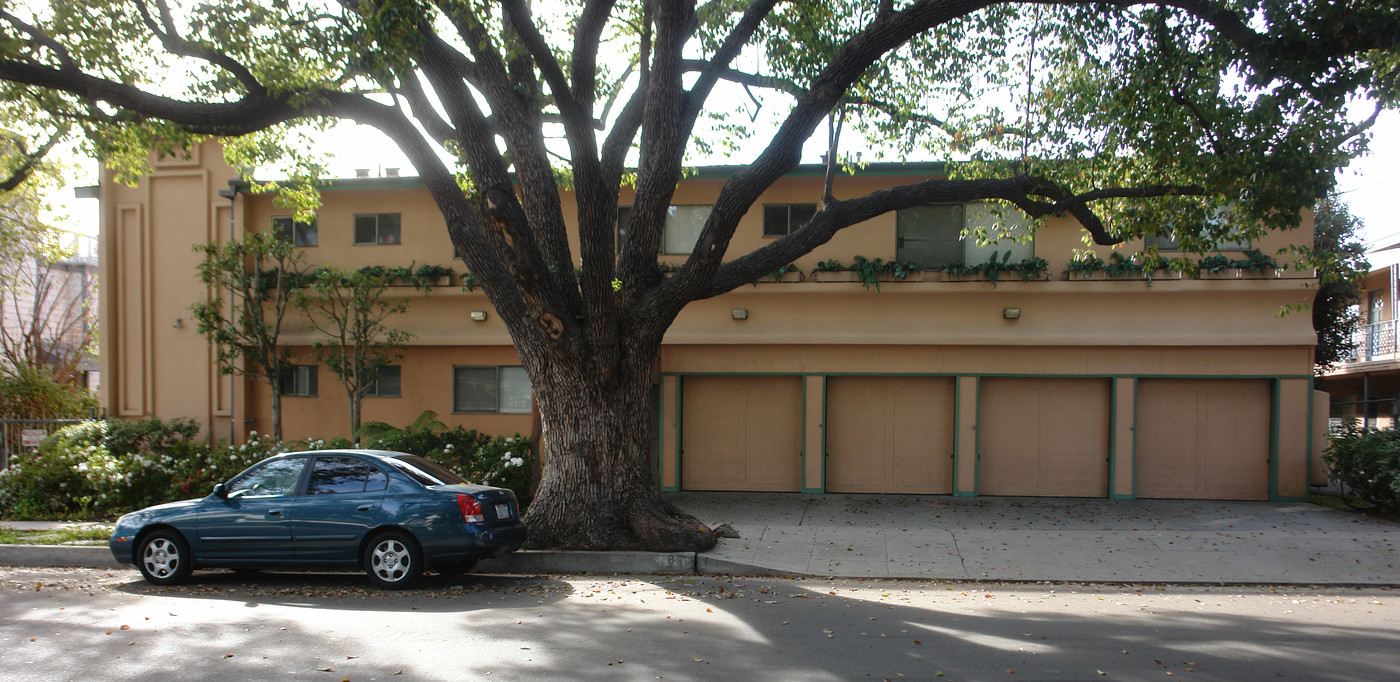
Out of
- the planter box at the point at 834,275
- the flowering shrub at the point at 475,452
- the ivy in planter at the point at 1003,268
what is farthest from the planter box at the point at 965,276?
the flowering shrub at the point at 475,452

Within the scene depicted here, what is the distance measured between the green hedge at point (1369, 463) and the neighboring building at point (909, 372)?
0.60 metres

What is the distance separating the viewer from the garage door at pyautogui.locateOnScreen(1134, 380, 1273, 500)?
1432 cm

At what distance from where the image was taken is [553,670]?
5.85 metres

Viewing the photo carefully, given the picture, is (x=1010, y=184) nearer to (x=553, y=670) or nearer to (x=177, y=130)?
(x=553, y=670)

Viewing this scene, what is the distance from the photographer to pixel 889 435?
15.1 meters

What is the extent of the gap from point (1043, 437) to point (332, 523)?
1120cm

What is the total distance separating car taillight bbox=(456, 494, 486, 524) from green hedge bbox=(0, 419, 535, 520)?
4334 mm

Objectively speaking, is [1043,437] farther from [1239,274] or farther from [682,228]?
[682,228]

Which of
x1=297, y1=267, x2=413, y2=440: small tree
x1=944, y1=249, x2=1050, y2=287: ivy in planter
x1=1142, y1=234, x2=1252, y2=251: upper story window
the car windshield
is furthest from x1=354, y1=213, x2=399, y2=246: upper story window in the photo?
x1=1142, y1=234, x2=1252, y2=251: upper story window

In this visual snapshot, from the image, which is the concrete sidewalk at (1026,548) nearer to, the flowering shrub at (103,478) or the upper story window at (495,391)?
the flowering shrub at (103,478)

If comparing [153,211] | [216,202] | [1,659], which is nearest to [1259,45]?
[1,659]

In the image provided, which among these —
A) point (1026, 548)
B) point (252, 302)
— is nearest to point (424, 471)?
point (1026, 548)

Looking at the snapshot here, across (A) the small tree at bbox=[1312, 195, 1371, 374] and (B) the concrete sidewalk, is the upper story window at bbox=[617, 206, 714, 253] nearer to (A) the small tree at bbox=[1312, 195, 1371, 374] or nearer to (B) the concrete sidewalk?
(B) the concrete sidewalk

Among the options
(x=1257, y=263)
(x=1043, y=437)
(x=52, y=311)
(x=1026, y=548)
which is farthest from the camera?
(x=52, y=311)
